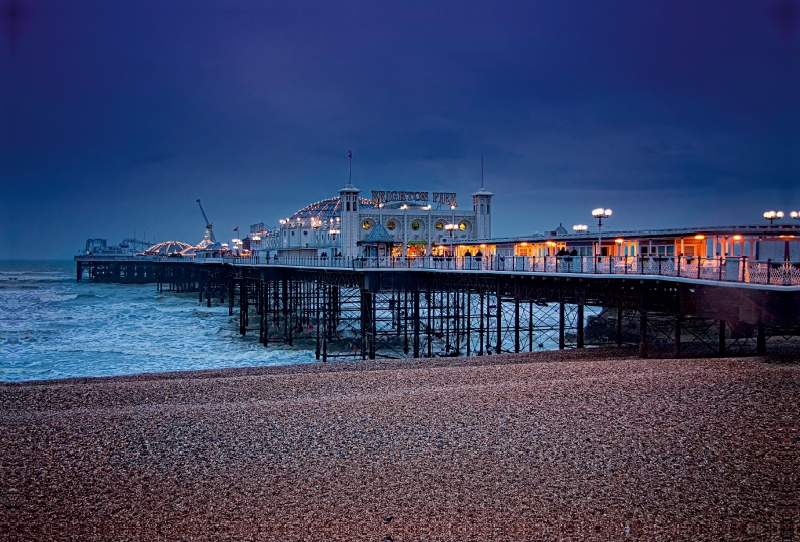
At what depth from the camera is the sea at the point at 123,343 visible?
108 ft

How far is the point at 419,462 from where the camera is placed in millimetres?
10695

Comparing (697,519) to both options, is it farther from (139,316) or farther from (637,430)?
(139,316)

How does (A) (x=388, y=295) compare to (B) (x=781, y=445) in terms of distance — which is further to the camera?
(A) (x=388, y=295)

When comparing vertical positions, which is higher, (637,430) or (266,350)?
(637,430)

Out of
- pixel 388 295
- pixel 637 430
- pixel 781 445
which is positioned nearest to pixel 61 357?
pixel 637 430

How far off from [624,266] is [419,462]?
15991mm

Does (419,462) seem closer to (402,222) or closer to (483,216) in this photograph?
(402,222)

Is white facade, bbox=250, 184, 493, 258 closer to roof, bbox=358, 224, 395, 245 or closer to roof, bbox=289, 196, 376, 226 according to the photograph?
roof, bbox=289, 196, 376, 226

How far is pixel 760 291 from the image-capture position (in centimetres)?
1862

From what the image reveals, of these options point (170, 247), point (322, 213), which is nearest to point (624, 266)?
point (322, 213)

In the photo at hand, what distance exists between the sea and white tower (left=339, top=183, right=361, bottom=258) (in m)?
13.7

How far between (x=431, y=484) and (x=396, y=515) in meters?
1.14

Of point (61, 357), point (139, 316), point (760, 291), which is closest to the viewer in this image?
point (760, 291)

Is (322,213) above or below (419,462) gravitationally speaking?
above
